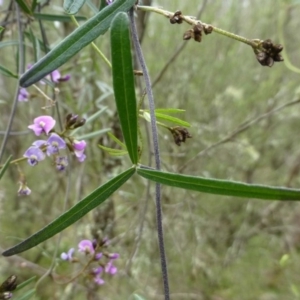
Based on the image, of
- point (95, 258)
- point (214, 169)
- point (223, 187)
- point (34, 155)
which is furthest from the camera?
point (214, 169)

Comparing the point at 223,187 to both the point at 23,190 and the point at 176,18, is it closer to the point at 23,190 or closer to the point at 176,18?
the point at 176,18

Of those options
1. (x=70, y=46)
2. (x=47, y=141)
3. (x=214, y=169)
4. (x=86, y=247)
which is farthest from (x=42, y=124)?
(x=214, y=169)

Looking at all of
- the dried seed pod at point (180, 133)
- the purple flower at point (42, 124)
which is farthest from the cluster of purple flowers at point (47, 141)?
the dried seed pod at point (180, 133)

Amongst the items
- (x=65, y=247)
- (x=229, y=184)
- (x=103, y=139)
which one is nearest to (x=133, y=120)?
(x=229, y=184)

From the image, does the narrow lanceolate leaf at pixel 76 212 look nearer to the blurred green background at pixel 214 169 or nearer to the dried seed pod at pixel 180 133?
the dried seed pod at pixel 180 133

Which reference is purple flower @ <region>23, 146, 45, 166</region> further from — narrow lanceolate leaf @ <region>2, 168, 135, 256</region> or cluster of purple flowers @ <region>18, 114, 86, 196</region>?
narrow lanceolate leaf @ <region>2, 168, 135, 256</region>

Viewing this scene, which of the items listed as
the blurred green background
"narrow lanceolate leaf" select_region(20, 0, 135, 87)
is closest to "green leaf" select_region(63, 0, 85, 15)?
"narrow lanceolate leaf" select_region(20, 0, 135, 87)

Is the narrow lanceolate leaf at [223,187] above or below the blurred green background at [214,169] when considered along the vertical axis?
above
